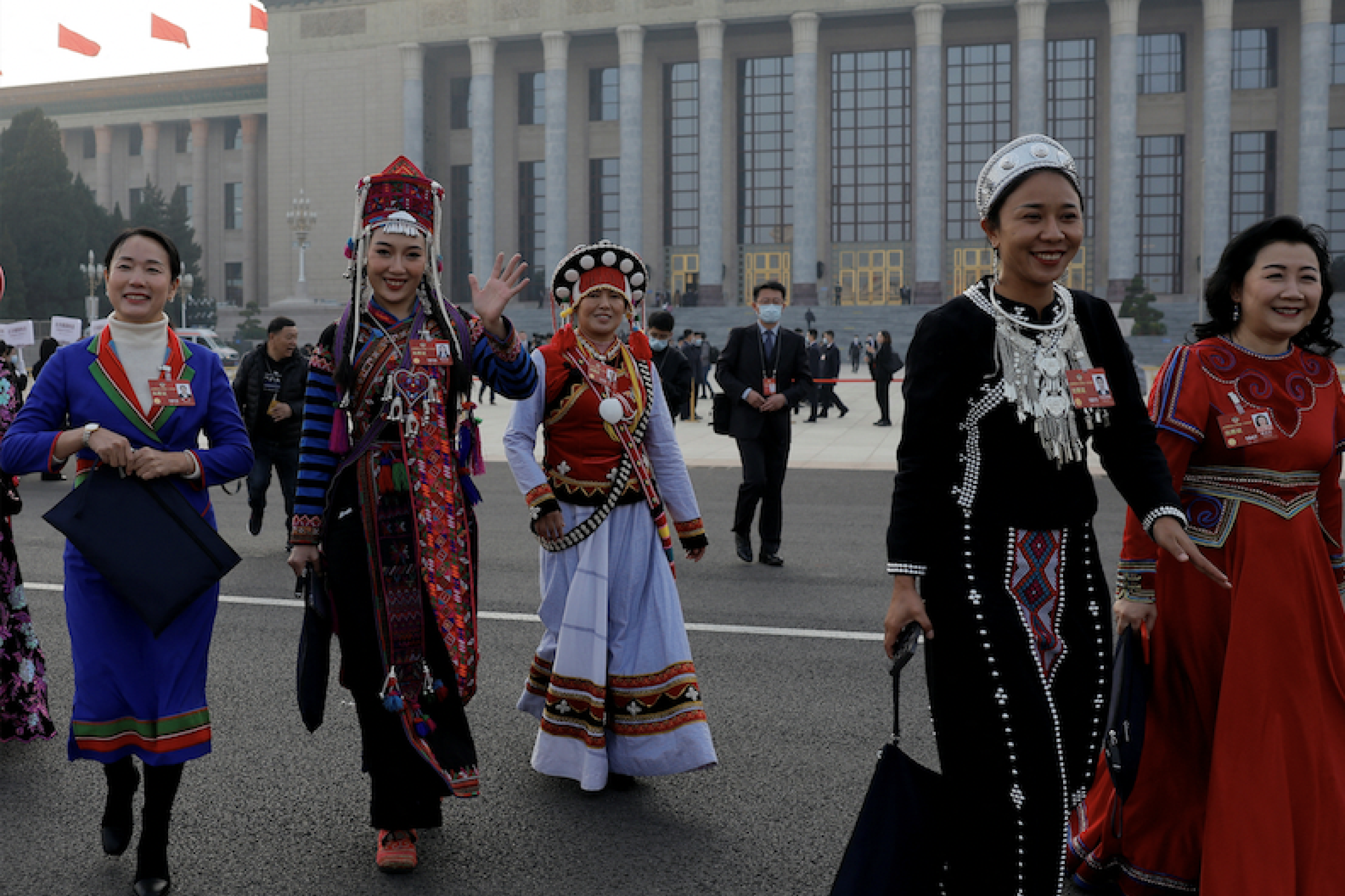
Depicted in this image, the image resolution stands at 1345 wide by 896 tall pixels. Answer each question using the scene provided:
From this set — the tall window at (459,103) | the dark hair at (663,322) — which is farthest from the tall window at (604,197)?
the dark hair at (663,322)

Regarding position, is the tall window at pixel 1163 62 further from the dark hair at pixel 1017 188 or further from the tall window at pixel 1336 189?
the dark hair at pixel 1017 188

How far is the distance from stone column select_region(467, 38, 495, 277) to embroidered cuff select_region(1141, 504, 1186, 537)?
178ft

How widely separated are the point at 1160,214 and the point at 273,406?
51.6 meters

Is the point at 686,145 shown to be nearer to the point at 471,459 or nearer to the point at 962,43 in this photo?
the point at 962,43

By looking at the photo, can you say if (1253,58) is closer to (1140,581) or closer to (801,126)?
(801,126)

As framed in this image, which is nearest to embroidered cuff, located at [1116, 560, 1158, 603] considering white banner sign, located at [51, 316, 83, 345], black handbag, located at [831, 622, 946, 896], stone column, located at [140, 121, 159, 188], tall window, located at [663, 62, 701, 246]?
black handbag, located at [831, 622, 946, 896]

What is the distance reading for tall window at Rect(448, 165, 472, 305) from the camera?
61.1 metres

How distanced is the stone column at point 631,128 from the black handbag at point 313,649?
5104 cm

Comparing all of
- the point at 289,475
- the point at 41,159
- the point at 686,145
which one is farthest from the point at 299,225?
the point at 289,475

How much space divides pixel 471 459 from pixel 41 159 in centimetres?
6208

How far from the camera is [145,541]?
11.6ft

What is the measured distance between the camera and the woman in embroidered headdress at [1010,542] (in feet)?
8.55

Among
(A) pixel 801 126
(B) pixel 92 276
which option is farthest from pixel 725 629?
(B) pixel 92 276

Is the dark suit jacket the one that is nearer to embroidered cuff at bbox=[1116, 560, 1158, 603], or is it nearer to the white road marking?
the white road marking
